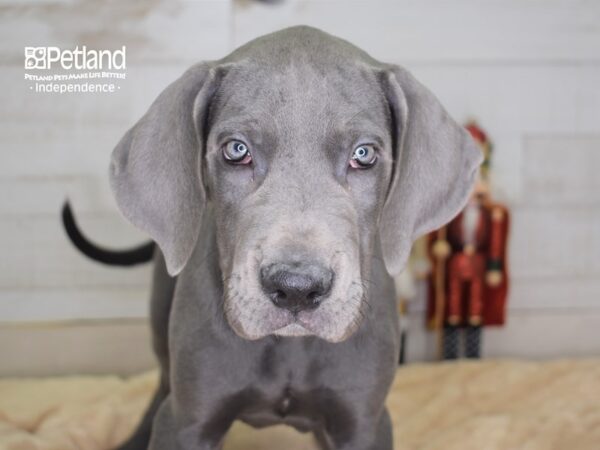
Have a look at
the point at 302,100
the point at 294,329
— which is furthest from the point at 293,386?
the point at 302,100

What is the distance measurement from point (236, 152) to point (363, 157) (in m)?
0.26

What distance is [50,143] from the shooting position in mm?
3555

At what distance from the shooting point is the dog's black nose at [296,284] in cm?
158

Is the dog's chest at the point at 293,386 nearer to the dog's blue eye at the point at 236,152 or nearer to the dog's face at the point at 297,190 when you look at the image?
the dog's face at the point at 297,190

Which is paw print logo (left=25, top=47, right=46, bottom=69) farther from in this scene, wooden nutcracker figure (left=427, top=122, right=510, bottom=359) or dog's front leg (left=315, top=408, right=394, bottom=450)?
dog's front leg (left=315, top=408, right=394, bottom=450)

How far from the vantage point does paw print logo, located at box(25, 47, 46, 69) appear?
131 inches

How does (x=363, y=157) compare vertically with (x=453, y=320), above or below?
above

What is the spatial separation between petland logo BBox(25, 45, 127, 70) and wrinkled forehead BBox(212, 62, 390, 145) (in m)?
1.49

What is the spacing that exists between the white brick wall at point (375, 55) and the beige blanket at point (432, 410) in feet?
1.12

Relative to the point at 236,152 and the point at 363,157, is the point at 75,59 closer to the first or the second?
the point at 236,152

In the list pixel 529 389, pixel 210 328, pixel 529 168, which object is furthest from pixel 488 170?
pixel 210 328

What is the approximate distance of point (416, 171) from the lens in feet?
6.36

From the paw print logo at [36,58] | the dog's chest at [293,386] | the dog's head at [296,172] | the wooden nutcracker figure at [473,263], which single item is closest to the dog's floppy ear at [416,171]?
the dog's head at [296,172]

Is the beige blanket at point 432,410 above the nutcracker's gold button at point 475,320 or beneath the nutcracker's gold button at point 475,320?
beneath
